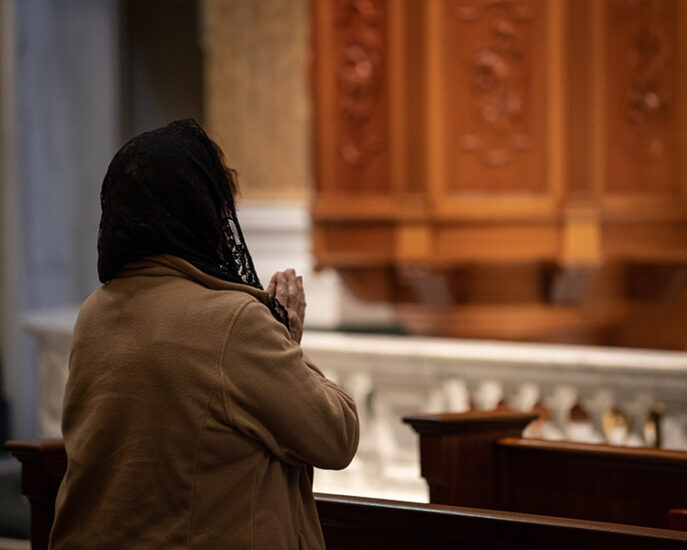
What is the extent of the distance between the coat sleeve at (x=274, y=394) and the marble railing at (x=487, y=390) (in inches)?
88.3

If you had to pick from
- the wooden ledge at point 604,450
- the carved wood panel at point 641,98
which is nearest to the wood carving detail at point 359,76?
the carved wood panel at point 641,98

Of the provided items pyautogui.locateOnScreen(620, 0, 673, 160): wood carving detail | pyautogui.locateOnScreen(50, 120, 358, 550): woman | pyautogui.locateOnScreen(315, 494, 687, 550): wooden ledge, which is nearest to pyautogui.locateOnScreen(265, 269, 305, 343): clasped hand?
pyautogui.locateOnScreen(50, 120, 358, 550): woman

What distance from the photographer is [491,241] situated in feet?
15.0

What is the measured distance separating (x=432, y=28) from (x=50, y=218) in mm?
3656

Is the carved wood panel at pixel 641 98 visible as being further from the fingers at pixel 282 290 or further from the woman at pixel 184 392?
the woman at pixel 184 392

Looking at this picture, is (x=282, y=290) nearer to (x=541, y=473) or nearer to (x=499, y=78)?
(x=541, y=473)

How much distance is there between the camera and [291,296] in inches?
72.3

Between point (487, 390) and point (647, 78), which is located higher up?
point (647, 78)

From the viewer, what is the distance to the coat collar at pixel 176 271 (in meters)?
1.67

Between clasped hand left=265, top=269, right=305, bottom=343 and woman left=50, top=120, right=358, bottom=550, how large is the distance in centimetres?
12

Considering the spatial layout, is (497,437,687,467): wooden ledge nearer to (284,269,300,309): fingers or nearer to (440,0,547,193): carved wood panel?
(284,269,300,309): fingers

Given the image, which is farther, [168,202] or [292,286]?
[292,286]

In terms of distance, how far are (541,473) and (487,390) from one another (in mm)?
1358

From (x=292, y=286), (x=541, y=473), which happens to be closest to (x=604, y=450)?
(x=541, y=473)
